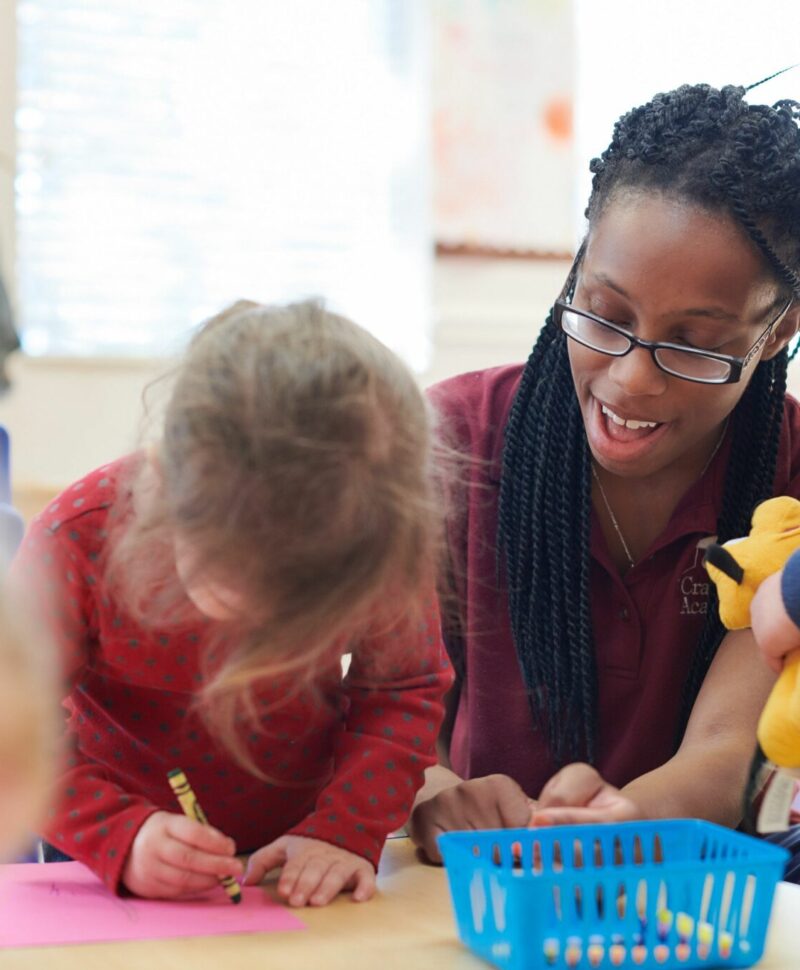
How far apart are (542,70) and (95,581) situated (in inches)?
99.5

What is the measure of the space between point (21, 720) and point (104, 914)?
422mm

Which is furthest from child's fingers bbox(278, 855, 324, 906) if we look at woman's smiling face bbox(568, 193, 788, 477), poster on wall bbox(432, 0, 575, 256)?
poster on wall bbox(432, 0, 575, 256)

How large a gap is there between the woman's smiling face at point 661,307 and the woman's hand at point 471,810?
341 mm

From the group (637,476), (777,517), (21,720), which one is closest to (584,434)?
(637,476)

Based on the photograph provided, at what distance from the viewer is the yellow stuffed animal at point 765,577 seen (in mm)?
893

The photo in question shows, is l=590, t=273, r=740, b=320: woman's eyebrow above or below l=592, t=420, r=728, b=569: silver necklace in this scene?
above

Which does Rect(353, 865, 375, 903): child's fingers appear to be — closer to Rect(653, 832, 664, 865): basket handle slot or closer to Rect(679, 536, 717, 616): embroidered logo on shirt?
Rect(653, 832, 664, 865): basket handle slot

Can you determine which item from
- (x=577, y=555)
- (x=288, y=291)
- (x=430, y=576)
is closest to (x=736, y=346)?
(x=577, y=555)

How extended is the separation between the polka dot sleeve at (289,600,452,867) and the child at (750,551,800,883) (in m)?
0.29

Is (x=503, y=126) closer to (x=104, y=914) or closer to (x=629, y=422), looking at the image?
(x=629, y=422)

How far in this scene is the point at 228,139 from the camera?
118 inches

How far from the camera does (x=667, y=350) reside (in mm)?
1206

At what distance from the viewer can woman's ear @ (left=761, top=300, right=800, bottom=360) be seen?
1284 millimetres

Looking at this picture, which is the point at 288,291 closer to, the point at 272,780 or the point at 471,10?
the point at 471,10
